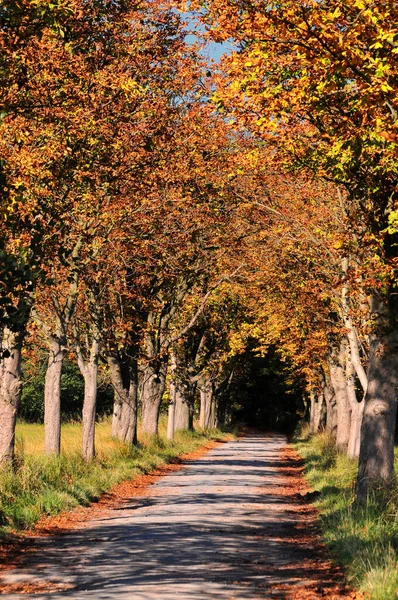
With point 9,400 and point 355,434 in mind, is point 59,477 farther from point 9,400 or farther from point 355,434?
point 355,434

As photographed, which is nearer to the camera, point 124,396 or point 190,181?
point 190,181

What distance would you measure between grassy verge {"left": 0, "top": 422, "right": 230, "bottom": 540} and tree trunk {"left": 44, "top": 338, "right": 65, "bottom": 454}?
0.32 metres

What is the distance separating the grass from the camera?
9.50m

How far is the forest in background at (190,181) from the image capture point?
11.9m

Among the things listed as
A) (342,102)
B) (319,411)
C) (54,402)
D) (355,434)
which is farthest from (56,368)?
(319,411)

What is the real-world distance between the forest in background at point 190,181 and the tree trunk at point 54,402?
0.04 m

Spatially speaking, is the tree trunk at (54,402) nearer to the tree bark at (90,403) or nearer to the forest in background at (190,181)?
the forest in background at (190,181)

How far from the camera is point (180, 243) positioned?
27.3m

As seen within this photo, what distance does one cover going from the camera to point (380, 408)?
1659 centimetres

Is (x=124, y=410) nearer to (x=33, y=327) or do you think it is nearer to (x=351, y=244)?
(x=33, y=327)

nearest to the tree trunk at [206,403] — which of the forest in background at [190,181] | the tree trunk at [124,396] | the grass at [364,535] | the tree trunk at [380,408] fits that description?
the forest in background at [190,181]

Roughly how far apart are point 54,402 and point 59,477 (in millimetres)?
3349

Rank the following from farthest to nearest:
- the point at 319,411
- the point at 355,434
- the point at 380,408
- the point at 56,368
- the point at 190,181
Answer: the point at 319,411 < the point at 190,181 < the point at 355,434 < the point at 56,368 < the point at 380,408

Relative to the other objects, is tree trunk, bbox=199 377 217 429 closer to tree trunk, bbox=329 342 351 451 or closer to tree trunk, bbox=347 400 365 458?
tree trunk, bbox=329 342 351 451
